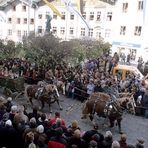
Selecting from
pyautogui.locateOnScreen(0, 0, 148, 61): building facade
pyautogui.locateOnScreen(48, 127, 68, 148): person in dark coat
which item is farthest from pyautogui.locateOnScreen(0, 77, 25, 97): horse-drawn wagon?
pyautogui.locateOnScreen(0, 0, 148, 61): building facade

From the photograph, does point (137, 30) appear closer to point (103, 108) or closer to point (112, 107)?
point (103, 108)

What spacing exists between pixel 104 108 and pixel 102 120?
1.70m

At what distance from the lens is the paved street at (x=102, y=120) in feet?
49.1

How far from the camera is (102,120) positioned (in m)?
16.3

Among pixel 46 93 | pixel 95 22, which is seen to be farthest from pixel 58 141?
pixel 95 22

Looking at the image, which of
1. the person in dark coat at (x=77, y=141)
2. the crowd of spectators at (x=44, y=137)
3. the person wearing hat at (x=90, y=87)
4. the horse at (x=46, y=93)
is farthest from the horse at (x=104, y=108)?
the person in dark coat at (x=77, y=141)

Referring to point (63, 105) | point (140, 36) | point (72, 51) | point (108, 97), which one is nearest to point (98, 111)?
point (108, 97)

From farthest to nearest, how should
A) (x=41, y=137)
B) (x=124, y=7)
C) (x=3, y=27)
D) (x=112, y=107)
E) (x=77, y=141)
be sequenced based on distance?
1. (x=3, y=27)
2. (x=124, y=7)
3. (x=112, y=107)
4. (x=77, y=141)
5. (x=41, y=137)

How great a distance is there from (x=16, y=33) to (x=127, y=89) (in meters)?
40.8

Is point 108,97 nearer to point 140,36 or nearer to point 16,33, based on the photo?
point 140,36

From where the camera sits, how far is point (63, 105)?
62.5 feet

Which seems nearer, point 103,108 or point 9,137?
point 9,137

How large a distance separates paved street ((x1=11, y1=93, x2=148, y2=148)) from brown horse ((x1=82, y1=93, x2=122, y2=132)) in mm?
459

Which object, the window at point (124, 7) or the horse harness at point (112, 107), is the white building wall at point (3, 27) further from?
the horse harness at point (112, 107)
